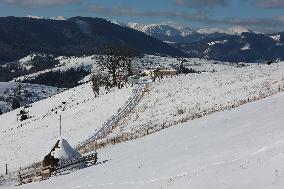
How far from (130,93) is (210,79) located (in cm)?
1530

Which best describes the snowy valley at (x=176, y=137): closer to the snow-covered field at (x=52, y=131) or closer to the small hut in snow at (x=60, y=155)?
the snow-covered field at (x=52, y=131)

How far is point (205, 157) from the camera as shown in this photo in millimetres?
27750

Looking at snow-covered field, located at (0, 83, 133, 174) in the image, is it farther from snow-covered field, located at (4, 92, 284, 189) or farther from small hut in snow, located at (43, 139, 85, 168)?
snow-covered field, located at (4, 92, 284, 189)

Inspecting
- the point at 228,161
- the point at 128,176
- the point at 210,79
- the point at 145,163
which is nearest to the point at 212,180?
the point at 228,161

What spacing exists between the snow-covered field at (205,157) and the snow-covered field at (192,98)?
1104 centimetres

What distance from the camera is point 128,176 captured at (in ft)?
96.3

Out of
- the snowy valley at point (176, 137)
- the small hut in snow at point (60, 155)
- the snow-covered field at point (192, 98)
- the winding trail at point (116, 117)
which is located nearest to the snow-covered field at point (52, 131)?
the snowy valley at point (176, 137)

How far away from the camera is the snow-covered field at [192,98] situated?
59.8 meters

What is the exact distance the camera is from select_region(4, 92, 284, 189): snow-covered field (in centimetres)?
2178

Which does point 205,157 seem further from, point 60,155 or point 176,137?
point 60,155

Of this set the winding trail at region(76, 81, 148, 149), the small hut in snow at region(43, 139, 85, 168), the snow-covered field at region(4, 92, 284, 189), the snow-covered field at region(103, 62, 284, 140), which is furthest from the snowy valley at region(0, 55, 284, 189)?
the small hut in snow at region(43, 139, 85, 168)

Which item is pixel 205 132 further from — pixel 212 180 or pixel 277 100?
pixel 212 180

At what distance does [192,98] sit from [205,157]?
46.5m

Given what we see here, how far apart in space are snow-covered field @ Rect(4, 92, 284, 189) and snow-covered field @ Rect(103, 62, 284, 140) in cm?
1104
